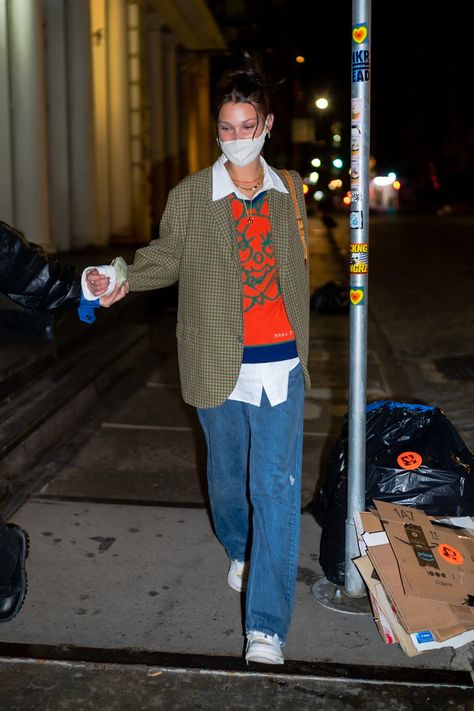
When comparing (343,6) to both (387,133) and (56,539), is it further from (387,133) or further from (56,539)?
(387,133)

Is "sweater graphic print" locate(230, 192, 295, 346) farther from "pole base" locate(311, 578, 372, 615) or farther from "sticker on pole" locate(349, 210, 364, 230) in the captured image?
"pole base" locate(311, 578, 372, 615)

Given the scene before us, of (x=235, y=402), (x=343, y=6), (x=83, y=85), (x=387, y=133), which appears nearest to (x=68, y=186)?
(x=83, y=85)

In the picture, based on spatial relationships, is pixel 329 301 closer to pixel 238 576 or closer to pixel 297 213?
pixel 238 576

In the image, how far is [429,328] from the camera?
10.5 m

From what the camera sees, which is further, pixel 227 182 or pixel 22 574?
pixel 22 574

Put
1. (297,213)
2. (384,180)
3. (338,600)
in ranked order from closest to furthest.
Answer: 1. (297,213)
2. (338,600)
3. (384,180)

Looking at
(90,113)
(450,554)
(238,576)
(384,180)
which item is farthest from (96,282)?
(384,180)

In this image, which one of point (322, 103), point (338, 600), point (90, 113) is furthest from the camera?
point (322, 103)

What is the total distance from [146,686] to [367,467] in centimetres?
130

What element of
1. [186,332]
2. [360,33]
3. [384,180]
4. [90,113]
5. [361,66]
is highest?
[90,113]

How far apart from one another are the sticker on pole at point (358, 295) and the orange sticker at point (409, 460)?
77 cm

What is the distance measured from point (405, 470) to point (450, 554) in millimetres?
449

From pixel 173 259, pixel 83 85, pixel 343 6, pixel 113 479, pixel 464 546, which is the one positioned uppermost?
pixel 343 6

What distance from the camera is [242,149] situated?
312 centimetres
